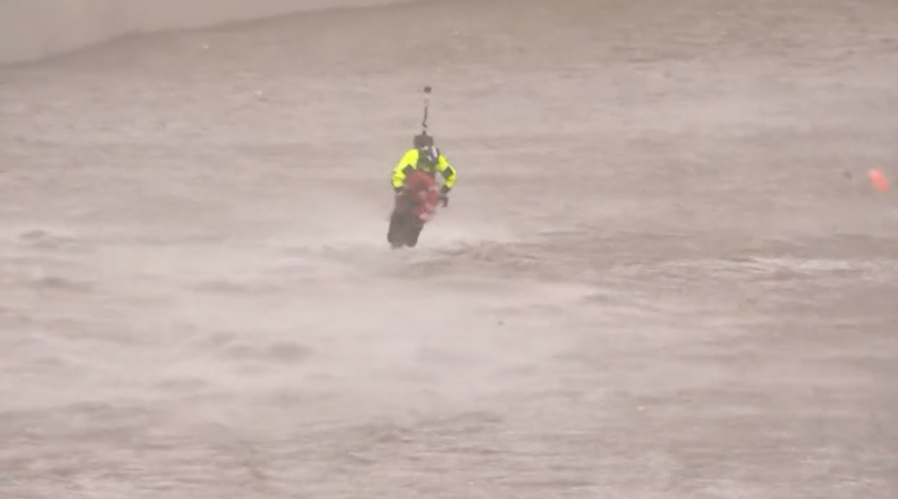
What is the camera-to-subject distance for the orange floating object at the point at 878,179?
84 centimetres

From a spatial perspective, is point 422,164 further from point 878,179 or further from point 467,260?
point 878,179

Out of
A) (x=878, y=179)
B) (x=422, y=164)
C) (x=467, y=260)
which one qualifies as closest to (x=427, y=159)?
(x=422, y=164)

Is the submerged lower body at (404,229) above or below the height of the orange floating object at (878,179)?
below

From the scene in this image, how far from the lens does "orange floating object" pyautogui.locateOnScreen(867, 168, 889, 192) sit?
84cm

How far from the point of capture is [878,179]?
2.76 ft

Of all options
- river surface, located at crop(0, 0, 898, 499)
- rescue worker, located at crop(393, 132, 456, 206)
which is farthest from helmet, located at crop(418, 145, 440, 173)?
river surface, located at crop(0, 0, 898, 499)

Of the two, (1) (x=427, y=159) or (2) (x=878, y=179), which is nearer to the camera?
(1) (x=427, y=159)

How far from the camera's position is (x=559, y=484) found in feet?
2.45

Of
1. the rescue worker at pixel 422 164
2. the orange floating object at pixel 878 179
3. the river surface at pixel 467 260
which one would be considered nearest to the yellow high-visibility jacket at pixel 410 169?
the rescue worker at pixel 422 164

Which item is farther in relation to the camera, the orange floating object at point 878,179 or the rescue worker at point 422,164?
the orange floating object at point 878,179

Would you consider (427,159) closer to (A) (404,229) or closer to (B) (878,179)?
(A) (404,229)

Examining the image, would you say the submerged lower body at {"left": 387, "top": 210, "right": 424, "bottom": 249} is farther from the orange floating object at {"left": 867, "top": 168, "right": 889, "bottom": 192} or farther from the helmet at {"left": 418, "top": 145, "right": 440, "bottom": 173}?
the orange floating object at {"left": 867, "top": 168, "right": 889, "bottom": 192}

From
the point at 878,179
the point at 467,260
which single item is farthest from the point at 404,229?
the point at 878,179

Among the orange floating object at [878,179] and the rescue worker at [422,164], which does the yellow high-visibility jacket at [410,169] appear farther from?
the orange floating object at [878,179]
